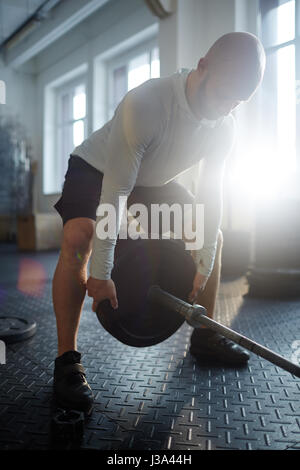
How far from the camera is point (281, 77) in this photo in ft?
11.0

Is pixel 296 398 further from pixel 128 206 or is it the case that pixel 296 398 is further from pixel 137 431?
pixel 128 206

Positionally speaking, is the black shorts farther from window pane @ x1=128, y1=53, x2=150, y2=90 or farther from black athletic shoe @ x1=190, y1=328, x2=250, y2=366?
window pane @ x1=128, y1=53, x2=150, y2=90

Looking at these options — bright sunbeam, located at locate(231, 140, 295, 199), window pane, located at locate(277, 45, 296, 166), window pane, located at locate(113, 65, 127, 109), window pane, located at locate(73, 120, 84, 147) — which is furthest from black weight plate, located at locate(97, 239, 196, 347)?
window pane, located at locate(73, 120, 84, 147)

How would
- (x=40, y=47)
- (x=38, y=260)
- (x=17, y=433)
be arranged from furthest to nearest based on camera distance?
(x=40, y=47) → (x=38, y=260) → (x=17, y=433)

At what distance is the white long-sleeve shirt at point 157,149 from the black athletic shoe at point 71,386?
0.94 feet

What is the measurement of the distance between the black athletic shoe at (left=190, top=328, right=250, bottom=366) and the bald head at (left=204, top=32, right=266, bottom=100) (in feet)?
2.54

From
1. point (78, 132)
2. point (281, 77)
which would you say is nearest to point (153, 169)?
point (281, 77)

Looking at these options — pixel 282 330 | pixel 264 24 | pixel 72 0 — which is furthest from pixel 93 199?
pixel 72 0

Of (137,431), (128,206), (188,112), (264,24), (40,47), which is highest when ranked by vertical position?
(40,47)

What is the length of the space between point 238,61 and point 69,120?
6.30 meters

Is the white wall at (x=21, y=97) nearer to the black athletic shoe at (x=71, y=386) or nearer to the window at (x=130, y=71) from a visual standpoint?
the window at (x=130, y=71)

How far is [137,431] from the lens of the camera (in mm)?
883

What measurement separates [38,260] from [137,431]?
3.34 m

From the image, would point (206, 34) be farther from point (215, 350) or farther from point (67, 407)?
point (67, 407)
